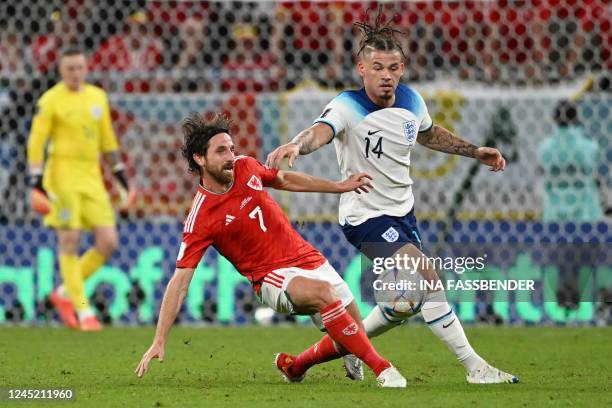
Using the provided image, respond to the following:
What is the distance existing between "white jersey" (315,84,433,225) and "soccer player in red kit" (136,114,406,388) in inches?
15.1

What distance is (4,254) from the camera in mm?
11023

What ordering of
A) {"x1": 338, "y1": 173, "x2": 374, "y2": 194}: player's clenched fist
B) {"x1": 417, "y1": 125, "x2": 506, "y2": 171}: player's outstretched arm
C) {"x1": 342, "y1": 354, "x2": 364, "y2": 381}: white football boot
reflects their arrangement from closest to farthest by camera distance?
{"x1": 338, "y1": 173, "x2": 374, "y2": 194}: player's clenched fist, {"x1": 342, "y1": 354, "x2": 364, "y2": 381}: white football boot, {"x1": 417, "y1": 125, "x2": 506, "y2": 171}: player's outstretched arm

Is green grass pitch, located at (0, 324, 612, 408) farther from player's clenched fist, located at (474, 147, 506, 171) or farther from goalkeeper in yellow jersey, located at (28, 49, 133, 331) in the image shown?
player's clenched fist, located at (474, 147, 506, 171)

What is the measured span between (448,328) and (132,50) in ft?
21.5

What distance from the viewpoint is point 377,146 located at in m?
6.84

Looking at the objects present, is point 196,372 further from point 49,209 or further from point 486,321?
point 486,321

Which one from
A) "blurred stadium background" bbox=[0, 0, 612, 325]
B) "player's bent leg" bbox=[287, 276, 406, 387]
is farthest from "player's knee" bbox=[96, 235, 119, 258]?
"player's bent leg" bbox=[287, 276, 406, 387]

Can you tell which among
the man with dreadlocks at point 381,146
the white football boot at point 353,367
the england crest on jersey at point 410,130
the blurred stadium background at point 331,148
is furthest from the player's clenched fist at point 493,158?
the blurred stadium background at point 331,148

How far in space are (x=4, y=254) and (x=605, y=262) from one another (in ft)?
17.3

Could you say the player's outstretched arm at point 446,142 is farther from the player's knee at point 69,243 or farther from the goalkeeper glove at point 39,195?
the player's knee at point 69,243

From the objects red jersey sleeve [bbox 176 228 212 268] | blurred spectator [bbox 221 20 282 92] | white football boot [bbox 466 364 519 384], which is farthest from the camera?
blurred spectator [bbox 221 20 282 92]

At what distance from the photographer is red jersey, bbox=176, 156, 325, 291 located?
251 inches

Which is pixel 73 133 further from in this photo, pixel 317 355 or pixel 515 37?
pixel 317 355

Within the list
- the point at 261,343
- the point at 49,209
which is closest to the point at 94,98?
the point at 49,209
